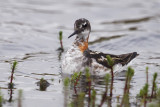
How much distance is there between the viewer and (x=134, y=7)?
21906mm

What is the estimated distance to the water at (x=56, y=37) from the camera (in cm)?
1020

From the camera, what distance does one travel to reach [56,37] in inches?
681

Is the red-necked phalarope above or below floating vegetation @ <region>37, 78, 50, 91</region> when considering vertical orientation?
above

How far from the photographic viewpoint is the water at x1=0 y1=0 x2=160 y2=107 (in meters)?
10.2

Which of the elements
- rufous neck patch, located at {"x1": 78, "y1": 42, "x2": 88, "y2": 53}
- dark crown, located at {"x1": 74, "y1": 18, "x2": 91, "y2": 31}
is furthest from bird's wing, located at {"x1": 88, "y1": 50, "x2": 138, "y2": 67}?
dark crown, located at {"x1": 74, "y1": 18, "x2": 91, "y2": 31}

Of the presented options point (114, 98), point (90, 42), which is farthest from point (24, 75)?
point (90, 42)

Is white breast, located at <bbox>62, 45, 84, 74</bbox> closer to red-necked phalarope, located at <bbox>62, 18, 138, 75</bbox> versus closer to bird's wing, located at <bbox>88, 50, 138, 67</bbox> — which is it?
red-necked phalarope, located at <bbox>62, 18, 138, 75</bbox>

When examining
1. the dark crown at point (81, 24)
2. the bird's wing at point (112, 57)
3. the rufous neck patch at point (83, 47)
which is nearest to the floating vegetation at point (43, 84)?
the bird's wing at point (112, 57)

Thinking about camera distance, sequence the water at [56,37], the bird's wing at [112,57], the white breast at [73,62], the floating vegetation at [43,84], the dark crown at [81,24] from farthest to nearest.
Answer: the dark crown at [81,24]
the bird's wing at [112,57]
the white breast at [73,62]
the water at [56,37]
the floating vegetation at [43,84]

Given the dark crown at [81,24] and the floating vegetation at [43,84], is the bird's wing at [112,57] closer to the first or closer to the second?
the dark crown at [81,24]

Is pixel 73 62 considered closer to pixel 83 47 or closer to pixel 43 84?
pixel 83 47

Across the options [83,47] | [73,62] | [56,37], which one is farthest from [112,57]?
[56,37]

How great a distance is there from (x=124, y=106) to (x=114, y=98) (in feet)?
2.54

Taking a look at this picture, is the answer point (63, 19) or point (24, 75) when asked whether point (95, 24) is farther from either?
point (24, 75)
